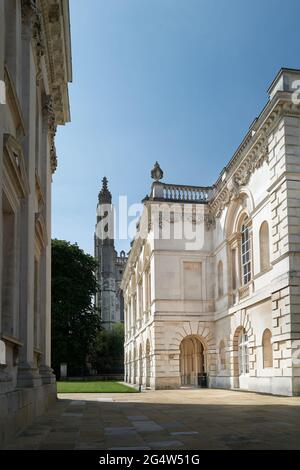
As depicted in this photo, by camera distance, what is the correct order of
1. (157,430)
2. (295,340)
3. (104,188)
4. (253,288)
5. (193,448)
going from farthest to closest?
1. (104,188)
2. (253,288)
3. (295,340)
4. (157,430)
5. (193,448)

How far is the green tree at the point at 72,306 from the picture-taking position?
46.8 m

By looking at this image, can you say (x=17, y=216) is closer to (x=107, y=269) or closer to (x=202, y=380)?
(x=202, y=380)

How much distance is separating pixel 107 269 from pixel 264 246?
197 feet

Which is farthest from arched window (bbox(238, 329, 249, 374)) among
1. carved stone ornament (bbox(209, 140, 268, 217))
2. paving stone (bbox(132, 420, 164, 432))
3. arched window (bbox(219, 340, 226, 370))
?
paving stone (bbox(132, 420, 164, 432))

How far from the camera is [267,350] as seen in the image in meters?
23.2

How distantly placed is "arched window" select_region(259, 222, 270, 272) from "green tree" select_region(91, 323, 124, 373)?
42.8 metres

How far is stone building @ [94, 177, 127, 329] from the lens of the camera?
82000mm

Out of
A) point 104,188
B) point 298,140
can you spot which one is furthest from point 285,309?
point 104,188

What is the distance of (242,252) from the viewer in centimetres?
2780

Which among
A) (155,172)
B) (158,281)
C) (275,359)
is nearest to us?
(275,359)

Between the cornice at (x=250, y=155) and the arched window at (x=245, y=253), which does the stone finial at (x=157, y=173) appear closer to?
the cornice at (x=250, y=155)

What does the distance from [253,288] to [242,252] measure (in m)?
3.14

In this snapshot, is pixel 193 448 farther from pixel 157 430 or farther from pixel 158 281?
pixel 158 281

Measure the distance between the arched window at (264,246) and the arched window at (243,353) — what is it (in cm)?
462
